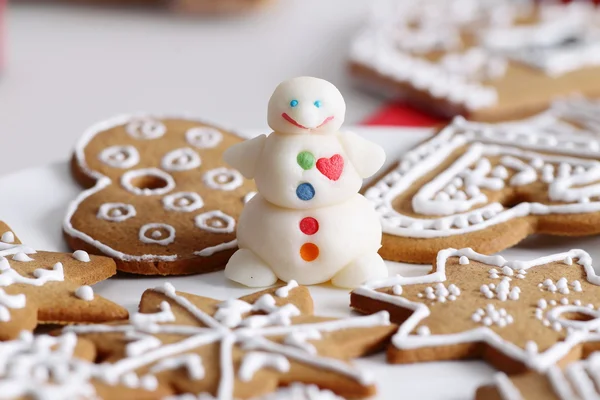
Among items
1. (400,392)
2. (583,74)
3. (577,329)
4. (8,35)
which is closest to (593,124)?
(583,74)

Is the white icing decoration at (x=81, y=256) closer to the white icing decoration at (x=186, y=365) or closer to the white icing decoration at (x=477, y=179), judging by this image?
Result: the white icing decoration at (x=186, y=365)

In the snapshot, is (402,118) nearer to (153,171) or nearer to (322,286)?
(153,171)

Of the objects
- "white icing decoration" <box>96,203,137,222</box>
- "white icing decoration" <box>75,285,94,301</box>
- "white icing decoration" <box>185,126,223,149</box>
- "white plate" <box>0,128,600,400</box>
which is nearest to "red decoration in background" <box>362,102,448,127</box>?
"white plate" <box>0,128,600,400</box>

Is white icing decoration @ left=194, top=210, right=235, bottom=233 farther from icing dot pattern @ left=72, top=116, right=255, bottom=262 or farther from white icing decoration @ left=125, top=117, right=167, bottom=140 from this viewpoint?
white icing decoration @ left=125, top=117, right=167, bottom=140

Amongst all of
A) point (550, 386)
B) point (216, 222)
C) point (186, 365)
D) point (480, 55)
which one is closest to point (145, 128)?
point (216, 222)

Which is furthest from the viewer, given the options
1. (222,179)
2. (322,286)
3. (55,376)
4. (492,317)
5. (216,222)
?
(222,179)
